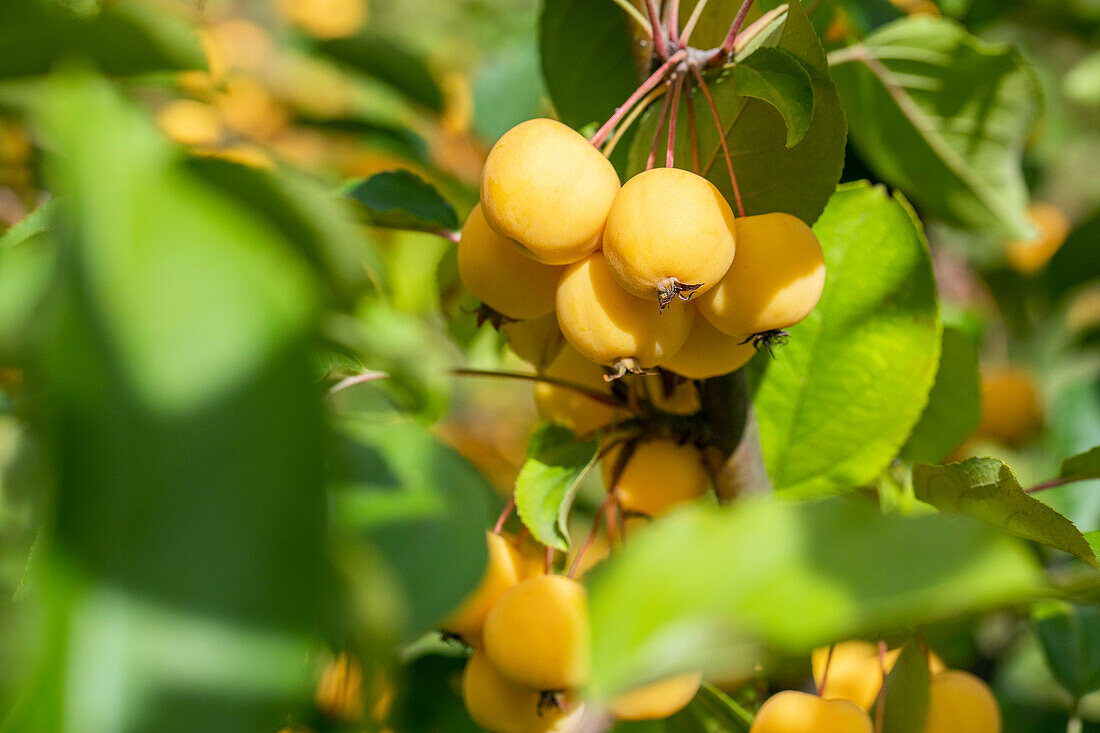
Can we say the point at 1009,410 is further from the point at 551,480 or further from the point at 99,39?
the point at 99,39

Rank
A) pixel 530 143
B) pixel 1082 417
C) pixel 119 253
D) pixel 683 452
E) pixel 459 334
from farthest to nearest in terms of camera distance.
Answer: pixel 1082 417 < pixel 459 334 < pixel 683 452 < pixel 530 143 < pixel 119 253

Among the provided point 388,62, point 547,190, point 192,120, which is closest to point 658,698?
point 547,190

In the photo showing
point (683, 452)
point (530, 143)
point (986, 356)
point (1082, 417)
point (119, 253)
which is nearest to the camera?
point (119, 253)

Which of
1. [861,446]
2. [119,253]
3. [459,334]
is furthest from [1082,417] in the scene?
[119,253]

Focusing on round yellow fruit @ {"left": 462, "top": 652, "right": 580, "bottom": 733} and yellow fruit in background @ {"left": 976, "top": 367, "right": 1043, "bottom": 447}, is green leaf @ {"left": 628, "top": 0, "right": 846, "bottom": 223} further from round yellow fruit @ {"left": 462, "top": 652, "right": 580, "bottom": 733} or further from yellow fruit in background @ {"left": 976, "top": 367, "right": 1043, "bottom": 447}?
yellow fruit in background @ {"left": 976, "top": 367, "right": 1043, "bottom": 447}

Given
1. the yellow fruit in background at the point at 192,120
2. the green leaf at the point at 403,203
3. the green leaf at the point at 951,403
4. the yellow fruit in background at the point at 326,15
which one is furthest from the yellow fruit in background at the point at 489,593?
the yellow fruit in background at the point at 326,15

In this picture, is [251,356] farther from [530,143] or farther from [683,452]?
[683,452]

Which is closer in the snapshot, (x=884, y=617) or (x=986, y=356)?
(x=884, y=617)
